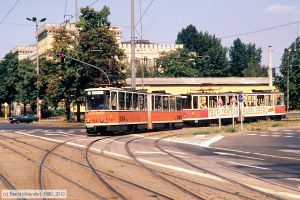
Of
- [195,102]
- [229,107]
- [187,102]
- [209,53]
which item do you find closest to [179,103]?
[187,102]

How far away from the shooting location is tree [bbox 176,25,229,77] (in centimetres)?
11275

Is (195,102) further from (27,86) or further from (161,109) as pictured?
(27,86)

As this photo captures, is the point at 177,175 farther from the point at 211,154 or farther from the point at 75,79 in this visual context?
the point at 75,79

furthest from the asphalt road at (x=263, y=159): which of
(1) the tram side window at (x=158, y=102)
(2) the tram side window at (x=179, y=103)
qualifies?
(2) the tram side window at (x=179, y=103)

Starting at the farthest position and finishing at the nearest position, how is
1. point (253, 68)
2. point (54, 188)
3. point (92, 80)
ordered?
point (253, 68)
point (92, 80)
point (54, 188)

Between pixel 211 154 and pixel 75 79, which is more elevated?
pixel 75 79

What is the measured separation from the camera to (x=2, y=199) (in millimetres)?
9461

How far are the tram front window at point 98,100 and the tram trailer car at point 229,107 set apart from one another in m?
14.0

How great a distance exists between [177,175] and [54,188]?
360 cm

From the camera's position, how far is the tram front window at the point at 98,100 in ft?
99.6

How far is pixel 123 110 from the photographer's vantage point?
31.5 meters

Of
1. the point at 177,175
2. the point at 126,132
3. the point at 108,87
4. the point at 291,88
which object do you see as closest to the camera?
the point at 177,175

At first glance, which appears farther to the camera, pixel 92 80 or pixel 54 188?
pixel 92 80

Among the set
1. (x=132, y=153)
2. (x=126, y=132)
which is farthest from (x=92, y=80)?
(x=132, y=153)
